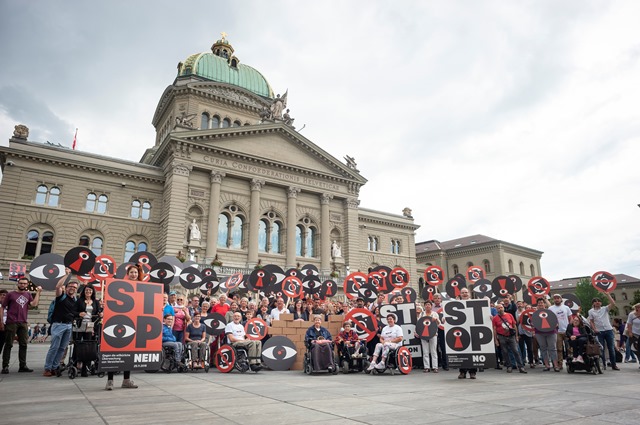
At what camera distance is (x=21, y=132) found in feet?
109

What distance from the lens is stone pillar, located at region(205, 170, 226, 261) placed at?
3459 centimetres

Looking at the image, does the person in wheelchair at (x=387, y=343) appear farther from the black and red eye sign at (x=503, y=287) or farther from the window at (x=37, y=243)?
the window at (x=37, y=243)

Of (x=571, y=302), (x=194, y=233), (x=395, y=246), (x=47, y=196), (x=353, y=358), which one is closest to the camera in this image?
(x=353, y=358)

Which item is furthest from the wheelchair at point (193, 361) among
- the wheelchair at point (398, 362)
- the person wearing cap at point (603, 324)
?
the person wearing cap at point (603, 324)

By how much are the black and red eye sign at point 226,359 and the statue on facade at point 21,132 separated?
31.8m

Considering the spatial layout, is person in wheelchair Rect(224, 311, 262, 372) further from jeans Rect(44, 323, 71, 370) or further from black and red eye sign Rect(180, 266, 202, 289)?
black and red eye sign Rect(180, 266, 202, 289)

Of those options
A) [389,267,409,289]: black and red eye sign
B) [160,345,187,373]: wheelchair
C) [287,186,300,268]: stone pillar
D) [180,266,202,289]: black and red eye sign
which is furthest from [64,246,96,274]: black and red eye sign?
[287,186,300,268]: stone pillar

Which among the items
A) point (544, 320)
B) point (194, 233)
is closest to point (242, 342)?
point (544, 320)

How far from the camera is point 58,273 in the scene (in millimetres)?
11812

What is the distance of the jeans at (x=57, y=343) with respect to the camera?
9.53 metres

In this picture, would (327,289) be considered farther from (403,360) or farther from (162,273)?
(403,360)

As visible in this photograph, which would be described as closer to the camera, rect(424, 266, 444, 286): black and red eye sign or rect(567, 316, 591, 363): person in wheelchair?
rect(567, 316, 591, 363): person in wheelchair

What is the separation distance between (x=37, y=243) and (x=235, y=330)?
2768cm

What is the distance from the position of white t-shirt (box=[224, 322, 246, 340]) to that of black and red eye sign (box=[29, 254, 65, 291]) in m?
4.93
